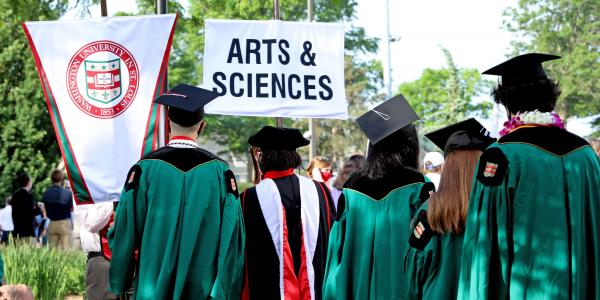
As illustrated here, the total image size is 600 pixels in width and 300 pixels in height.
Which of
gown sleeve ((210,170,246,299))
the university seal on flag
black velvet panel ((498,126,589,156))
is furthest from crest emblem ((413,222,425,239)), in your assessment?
the university seal on flag

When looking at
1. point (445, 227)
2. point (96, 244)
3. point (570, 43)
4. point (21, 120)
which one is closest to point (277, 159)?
point (96, 244)

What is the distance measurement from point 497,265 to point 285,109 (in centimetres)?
455

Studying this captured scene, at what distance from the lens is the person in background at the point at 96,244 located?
22.3ft

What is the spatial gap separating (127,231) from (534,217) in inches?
98.1

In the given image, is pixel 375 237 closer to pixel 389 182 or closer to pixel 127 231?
pixel 389 182

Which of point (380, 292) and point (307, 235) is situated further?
point (307, 235)

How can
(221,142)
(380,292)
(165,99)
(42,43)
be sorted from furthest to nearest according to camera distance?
1. (221,142)
2. (42,43)
3. (165,99)
4. (380,292)

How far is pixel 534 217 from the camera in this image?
12.1ft

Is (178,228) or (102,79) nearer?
(178,228)

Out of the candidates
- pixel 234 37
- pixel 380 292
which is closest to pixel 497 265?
pixel 380 292

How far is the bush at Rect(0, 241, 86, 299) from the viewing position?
995 cm

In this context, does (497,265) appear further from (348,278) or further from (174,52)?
(174,52)

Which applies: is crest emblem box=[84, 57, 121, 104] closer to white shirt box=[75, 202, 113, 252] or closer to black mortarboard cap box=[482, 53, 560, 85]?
white shirt box=[75, 202, 113, 252]

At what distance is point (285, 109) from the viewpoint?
811 centimetres
